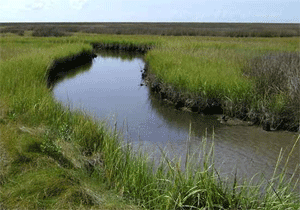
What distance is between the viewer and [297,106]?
24.2 ft

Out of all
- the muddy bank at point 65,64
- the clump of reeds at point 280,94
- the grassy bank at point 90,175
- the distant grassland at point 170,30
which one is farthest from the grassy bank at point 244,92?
the distant grassland at point 170,30

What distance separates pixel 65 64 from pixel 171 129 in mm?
10864

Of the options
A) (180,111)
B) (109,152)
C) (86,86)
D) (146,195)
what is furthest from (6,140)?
(86,86)

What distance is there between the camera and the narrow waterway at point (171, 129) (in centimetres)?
575

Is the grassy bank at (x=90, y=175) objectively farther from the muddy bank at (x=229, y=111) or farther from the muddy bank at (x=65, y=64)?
the muddy bank at (x=65, y=64)

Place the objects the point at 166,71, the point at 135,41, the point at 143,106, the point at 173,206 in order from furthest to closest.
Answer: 1. the point at 135,41
2. the point at 166,71
3. the point at 143,106
4. the point at 173,206

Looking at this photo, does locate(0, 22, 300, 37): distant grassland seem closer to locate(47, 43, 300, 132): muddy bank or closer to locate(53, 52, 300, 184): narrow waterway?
locate(53, 52, 300, 184): narrow waterway

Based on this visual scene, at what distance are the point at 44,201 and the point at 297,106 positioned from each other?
19.8 feet

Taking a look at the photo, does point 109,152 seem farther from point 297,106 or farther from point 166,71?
point 166,71

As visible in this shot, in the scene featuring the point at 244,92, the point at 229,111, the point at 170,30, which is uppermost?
the point at 170,30

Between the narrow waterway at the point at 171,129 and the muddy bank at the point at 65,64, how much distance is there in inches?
19.7

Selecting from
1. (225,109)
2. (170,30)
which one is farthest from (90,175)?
(170,30)

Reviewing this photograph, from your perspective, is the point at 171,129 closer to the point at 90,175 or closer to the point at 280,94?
the point at 280,94

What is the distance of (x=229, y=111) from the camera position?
333 inches
